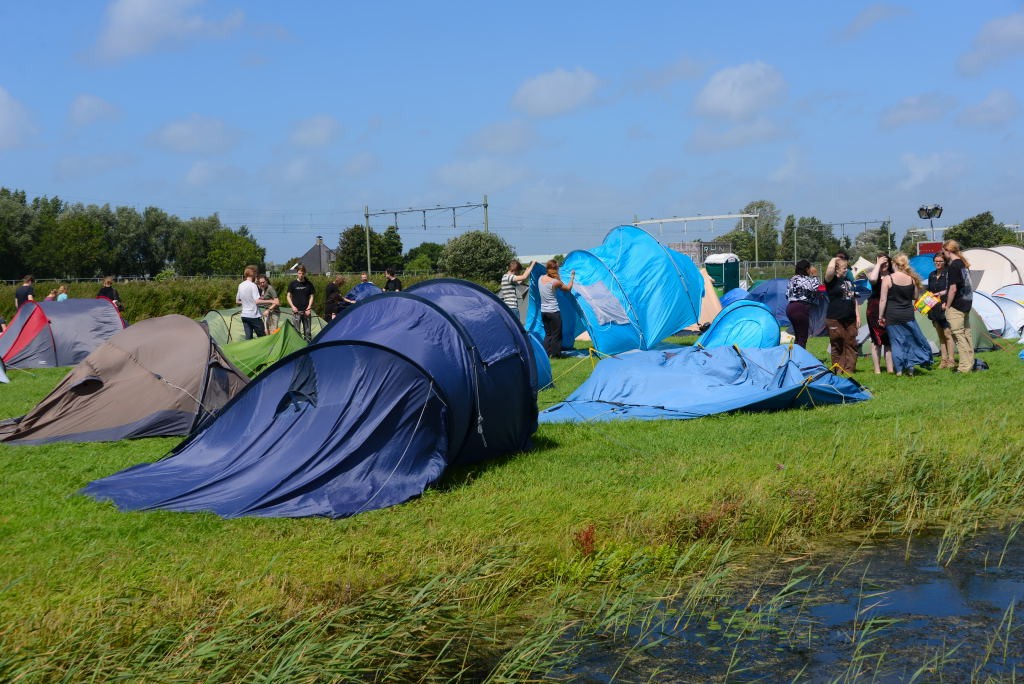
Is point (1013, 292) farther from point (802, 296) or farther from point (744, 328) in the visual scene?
point (744, 328)

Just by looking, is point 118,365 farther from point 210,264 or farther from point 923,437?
point 210,264

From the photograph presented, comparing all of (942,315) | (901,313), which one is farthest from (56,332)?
(942,315)

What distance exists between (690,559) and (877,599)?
45.6 inches

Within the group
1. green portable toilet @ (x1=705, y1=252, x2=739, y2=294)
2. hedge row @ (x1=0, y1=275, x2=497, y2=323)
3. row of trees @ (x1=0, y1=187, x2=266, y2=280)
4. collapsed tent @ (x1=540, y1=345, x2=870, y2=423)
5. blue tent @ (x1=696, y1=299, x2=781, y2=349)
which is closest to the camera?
collapsed tent @ (x1=540, y1=345, x2=870, y2=423)

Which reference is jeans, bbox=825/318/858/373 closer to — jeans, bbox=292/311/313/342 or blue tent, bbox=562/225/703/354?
blue tent, bbox=562/225/703/354

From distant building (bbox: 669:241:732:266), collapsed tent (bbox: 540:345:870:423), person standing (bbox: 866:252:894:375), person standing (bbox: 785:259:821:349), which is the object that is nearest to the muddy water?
collapsed tent (bbox: 540:345:870:423)

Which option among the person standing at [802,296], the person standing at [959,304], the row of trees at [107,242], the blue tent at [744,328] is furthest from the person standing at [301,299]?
the row of trees at [107,242]

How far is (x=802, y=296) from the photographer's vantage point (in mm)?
14516

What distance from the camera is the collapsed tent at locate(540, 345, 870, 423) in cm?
1067

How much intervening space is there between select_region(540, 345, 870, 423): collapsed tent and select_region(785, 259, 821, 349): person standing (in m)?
3.24

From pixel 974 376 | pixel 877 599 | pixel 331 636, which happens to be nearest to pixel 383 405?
pixel 331 636

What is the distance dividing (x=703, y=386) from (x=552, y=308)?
591 centimetres

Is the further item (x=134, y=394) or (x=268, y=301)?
(x=268, y=301)

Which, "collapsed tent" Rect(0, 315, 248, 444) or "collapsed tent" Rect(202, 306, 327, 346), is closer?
"collapsed tent" Rect(0, 315, 248, 444)
